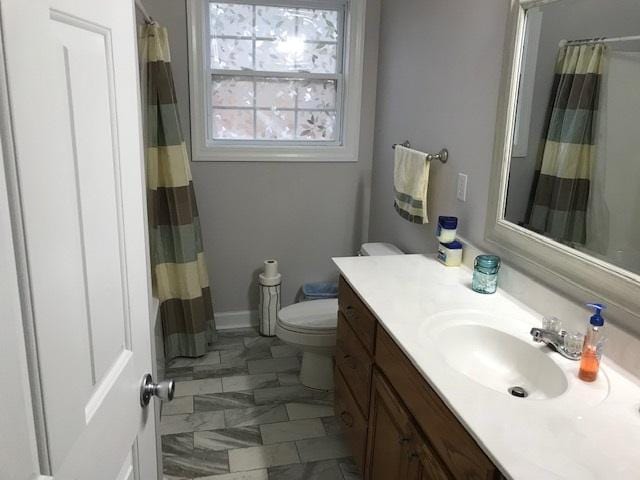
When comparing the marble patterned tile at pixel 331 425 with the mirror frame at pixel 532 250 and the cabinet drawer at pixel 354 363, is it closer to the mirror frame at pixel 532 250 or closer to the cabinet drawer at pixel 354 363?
the cabinet drawer at pixel 354 363

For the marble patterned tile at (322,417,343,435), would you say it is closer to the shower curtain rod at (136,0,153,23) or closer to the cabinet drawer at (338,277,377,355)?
the cabinet drawer at (338,277,377,355)

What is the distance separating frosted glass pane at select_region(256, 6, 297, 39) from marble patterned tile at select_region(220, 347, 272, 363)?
6.12 ft

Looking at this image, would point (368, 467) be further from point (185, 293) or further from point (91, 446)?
point (185, 293)

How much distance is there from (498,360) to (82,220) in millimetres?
1248

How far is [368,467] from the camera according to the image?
187 cm

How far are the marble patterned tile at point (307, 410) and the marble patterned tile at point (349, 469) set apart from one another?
33 centimetres

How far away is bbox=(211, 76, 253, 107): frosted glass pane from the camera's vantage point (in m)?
3.16

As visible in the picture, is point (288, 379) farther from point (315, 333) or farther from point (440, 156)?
point (440, 156)

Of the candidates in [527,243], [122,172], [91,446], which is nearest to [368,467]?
[527,243]

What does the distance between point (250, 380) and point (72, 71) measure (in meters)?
2.30

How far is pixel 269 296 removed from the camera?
331cm

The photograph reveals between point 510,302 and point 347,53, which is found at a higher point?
point 347,53

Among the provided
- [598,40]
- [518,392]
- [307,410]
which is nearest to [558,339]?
[518,392]

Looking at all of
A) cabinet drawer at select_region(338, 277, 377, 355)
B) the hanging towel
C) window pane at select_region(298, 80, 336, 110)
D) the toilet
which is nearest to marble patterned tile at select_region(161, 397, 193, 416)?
the toilet
